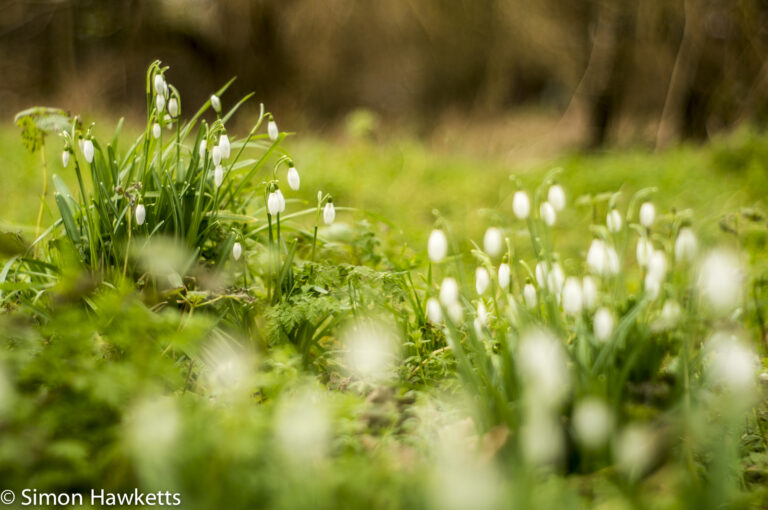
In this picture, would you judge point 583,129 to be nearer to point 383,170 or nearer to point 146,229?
point 383,170

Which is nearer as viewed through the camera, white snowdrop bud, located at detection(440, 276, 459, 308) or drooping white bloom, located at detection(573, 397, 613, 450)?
drooping white bloom, located at detection(573, 397, 613, 450)

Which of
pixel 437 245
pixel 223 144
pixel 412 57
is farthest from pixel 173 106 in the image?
pixel 412 57

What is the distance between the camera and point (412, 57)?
12117 mm

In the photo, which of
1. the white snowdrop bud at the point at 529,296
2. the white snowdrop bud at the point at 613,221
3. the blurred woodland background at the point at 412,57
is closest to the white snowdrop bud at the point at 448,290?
the white snowdrop bud at the point at 529,296

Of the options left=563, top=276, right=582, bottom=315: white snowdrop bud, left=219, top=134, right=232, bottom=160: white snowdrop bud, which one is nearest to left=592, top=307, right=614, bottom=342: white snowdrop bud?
left=563, top=276, right=582, bottom=315: white snowdrop bud

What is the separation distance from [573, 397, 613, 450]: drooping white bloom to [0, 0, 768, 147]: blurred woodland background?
8.15m

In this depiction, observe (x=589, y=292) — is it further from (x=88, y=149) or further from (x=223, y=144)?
(x=88, y=149)

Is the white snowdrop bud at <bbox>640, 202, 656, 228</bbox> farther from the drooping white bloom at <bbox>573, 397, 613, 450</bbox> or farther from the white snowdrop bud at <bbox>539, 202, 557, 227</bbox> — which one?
the drooping white bloom at <bbox>573, 397, 613, 450</bbox>

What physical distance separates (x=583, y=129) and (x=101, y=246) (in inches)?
340

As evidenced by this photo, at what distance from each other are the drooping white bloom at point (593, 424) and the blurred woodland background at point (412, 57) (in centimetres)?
815

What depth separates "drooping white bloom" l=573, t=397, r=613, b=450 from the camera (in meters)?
1.38

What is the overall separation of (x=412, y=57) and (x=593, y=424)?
38.0ft

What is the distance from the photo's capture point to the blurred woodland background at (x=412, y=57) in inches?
335

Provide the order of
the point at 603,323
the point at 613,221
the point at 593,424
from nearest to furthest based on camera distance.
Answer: the point at 593,424
the point at 603,323
the point at 613,221
